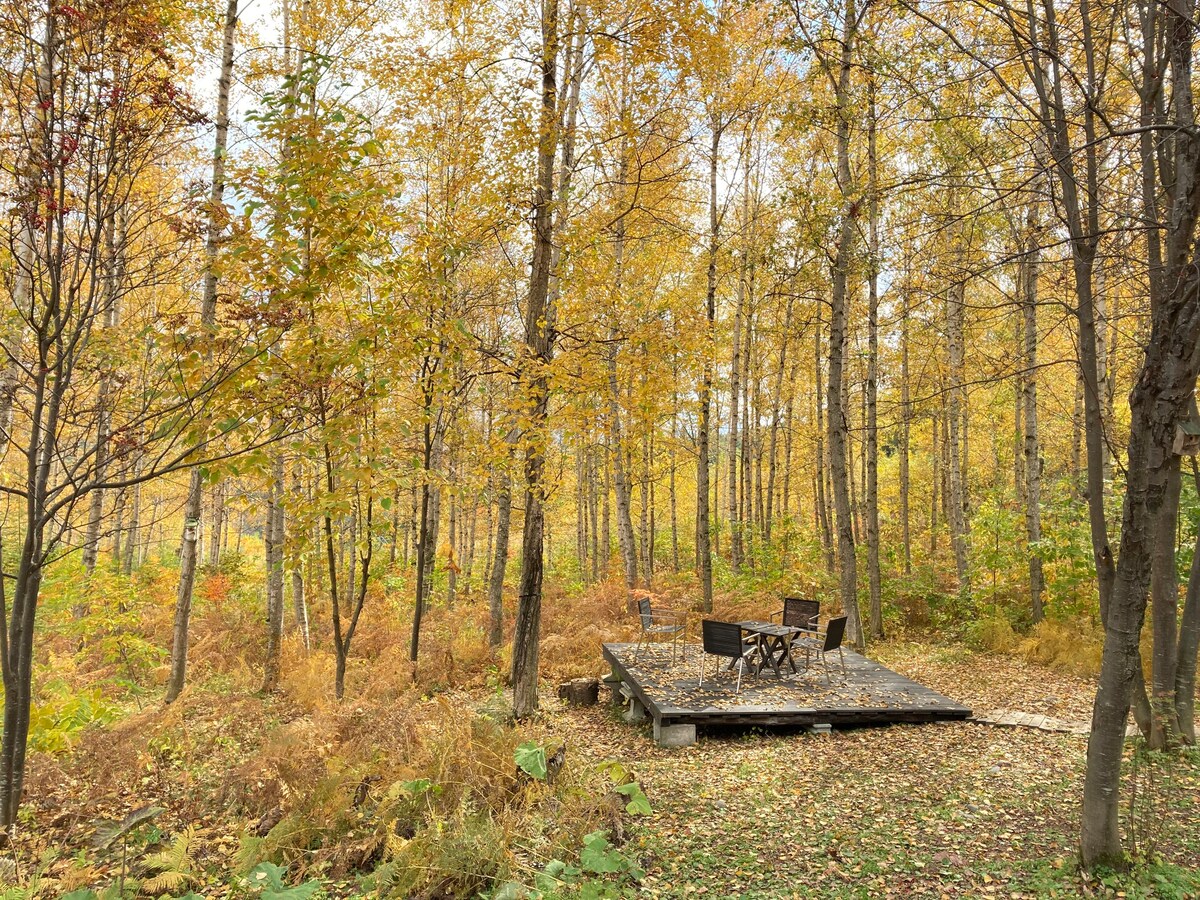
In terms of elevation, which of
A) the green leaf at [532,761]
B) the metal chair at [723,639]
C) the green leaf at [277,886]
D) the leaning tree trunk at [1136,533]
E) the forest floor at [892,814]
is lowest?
the forest floor at [892,814]

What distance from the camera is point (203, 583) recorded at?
14.8m

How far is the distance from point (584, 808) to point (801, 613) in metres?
5.26

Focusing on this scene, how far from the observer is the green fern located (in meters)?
3.52

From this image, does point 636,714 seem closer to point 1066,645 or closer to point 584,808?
point 584,808

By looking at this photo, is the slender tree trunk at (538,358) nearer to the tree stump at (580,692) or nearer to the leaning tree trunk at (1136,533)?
the tree stump at (580,692)

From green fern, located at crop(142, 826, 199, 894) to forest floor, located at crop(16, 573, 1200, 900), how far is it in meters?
0.06

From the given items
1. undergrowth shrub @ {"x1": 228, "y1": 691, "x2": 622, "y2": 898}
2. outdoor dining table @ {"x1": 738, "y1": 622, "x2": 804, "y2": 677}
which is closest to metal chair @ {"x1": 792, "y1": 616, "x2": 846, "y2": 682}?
outdoor dining table @ {"x1": 738, "y1": 622, "x2": 804, "y2": 677}

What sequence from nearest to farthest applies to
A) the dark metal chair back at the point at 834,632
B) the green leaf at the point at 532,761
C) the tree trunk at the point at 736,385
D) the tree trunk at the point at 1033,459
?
the green leaf at the point at 532,761
the dark metal chair back at the point at 834,632
the tree trunk at the point at 1033,459
the tree trunk at the point at 736,385

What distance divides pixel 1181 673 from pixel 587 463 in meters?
15.7

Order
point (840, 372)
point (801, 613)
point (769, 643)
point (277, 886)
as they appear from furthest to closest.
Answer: point (840, 372)
point (801, 613)
point (769, 643)
point (277, 886)

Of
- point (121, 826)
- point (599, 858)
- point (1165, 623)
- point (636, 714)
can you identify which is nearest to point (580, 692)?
point (636, 714)

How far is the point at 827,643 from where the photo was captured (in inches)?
296

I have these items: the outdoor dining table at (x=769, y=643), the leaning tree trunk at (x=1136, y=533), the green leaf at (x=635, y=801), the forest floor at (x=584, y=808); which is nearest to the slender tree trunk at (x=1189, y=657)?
the forest floor at (x=584, y=808)

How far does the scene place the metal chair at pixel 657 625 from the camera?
8.91 meters
